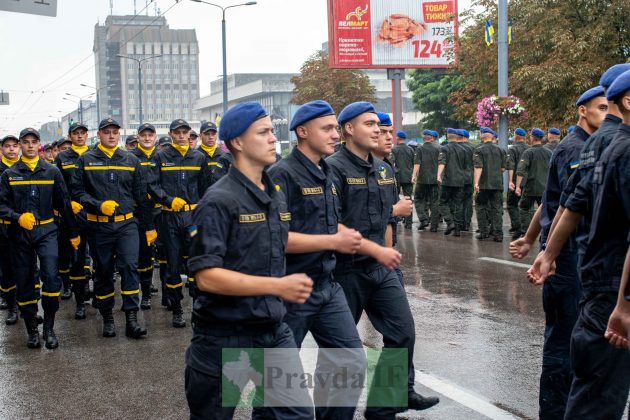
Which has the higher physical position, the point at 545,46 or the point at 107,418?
the point at 545,46

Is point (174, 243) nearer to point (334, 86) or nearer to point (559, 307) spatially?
point (559, 307)

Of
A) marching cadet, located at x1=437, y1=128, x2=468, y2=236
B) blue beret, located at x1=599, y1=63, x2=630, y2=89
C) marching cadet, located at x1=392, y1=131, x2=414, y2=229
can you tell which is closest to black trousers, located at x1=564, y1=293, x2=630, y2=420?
blue beret, located at x1=599, y1=63, x2=630, y2=89

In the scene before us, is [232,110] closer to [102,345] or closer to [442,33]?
[102,345]

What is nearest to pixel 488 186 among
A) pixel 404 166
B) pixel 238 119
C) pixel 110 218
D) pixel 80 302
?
pixel 404 166

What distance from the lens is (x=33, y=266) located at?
8.12 m

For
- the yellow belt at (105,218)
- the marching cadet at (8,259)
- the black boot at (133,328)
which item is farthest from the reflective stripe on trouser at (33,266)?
the marching cadet at (8,259)

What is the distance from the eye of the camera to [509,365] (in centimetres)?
647

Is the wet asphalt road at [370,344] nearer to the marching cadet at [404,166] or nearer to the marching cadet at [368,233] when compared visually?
the marching cadet at [368,233]

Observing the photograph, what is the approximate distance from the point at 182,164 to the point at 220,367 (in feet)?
18.5

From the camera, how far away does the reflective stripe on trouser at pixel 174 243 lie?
876 cm

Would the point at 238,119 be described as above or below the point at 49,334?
above

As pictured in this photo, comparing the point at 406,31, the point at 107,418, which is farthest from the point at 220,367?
the point at 406,31

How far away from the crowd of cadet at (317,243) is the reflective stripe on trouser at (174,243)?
23mm

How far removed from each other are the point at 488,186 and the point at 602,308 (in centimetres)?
1157
